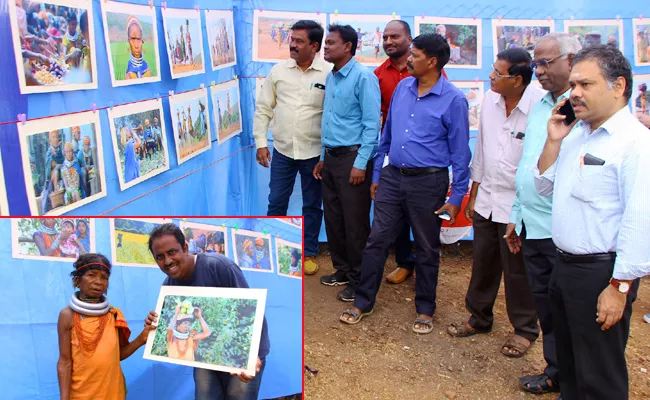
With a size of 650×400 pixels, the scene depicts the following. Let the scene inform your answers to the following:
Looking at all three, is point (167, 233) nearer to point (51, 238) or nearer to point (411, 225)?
point (51, 238)

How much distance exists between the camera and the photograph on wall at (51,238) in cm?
209

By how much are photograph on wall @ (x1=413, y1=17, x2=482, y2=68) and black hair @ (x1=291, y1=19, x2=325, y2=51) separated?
86 cm

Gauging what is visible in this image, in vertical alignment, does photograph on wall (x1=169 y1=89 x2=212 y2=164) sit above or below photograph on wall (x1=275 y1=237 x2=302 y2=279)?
above

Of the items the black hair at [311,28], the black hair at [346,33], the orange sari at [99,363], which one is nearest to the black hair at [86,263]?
the orange sari at [99,363]

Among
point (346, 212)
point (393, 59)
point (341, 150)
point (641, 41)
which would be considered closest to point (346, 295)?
point (346, 212)

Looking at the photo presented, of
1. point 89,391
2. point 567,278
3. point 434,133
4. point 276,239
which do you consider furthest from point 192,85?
point 567,278

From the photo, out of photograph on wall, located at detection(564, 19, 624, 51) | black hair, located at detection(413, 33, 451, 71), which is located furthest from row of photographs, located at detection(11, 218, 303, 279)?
photograph on wall, located at detection(564, 19, 624, 51)

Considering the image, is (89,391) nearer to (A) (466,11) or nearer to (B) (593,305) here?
(B) (593,305)

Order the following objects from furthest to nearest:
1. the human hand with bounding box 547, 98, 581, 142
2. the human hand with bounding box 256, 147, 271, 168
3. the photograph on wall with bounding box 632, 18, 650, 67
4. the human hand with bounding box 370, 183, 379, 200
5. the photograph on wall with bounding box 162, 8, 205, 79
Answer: the photograph on wall with bounding box 632, 18, 650, 67, the human hand with bounding box 256, 147, 271, 168, the human hand with bounding box 370, 183, 379, 200, the photograph on wall with bounding box 162, 8, 205, 79, the human hand with bounding box 547, 98, 581, 142

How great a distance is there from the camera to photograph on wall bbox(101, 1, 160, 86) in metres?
2.82

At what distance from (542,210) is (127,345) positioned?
1.93 meters

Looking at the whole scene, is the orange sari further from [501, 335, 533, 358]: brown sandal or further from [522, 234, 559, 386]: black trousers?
[501, 335, 533, 358]: brown sandal

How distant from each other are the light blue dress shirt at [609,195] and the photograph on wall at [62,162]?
76.5 inches

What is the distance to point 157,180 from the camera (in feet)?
11.1
